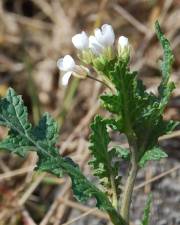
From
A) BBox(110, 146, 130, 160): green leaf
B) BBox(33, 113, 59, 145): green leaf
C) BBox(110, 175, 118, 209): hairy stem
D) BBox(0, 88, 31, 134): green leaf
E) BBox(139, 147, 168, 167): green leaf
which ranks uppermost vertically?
BBox(0, 88, 31, 134): green leaf

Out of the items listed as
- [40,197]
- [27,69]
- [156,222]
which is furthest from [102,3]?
[156,222]

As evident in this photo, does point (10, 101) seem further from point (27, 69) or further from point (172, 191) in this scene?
point (27, 69)

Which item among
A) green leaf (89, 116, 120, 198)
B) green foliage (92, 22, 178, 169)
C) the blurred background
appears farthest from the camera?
the blurred background

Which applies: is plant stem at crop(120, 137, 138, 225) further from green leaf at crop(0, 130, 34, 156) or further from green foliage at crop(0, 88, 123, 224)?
green leaf at crop(0, 130, 34, 156)

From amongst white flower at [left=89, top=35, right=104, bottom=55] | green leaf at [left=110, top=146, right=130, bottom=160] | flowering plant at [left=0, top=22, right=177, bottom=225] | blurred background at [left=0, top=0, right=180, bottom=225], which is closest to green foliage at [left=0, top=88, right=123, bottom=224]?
flowering plant at [left=0, top=22, right=177, bottom=225]

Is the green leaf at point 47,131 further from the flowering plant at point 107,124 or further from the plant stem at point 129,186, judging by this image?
the plant stem at point 129,186

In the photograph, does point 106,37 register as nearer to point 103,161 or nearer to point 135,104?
point 135,104
